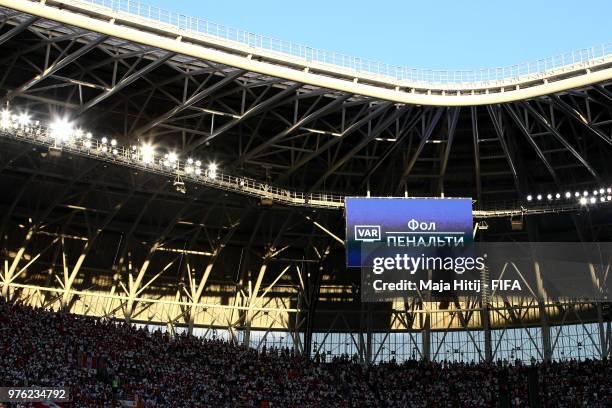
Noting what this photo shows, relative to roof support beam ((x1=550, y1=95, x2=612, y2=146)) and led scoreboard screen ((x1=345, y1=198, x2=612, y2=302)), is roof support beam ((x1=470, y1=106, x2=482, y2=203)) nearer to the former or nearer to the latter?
led scoreboard screen ((x1=345, y1=198, x2=612, y2=302))

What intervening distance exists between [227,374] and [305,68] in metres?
20.2

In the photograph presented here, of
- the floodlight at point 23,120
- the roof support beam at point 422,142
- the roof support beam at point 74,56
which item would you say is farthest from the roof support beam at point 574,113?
the floodlight at point 23,120

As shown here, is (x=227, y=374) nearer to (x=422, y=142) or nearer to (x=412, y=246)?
(x=412, y=246)

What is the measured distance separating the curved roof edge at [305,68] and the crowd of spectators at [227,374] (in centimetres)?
1697

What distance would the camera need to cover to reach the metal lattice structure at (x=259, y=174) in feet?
143

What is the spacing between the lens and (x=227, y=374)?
174ft

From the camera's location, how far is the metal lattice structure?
43469mm

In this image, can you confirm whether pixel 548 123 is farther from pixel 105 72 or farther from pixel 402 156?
pixel 105 72

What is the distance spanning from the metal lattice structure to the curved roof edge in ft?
0.35

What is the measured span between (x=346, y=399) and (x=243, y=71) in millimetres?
23539

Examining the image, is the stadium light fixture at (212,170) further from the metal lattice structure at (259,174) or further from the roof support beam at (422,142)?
the roof support beam at (422,142)

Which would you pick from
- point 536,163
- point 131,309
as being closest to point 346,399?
point 131,309

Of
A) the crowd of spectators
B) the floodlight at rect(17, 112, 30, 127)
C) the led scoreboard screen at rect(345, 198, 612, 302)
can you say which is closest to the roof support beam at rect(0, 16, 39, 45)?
the floodlight at rect(17, 112, 30, 127)

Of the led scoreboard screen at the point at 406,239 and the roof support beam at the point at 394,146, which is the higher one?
the roof support beam at the point at 394,146
